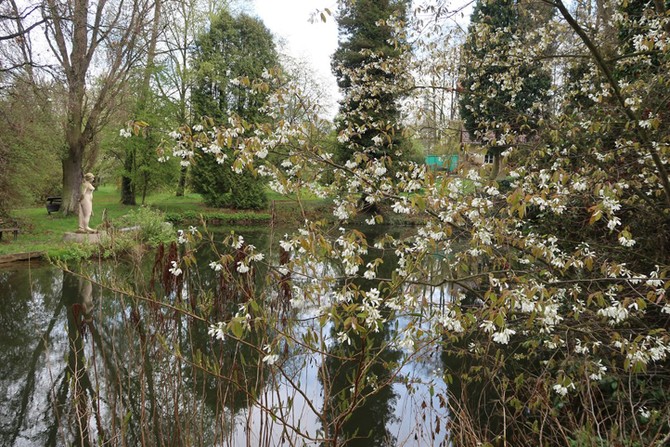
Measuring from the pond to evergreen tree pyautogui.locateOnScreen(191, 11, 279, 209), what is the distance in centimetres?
1427

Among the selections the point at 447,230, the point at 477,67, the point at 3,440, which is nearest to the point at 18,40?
the point at 3,440

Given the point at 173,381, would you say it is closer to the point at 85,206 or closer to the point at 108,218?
the point at 108,218

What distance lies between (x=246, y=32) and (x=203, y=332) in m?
20.2

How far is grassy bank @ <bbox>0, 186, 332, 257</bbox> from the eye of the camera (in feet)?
38.9

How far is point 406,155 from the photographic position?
2078 cm

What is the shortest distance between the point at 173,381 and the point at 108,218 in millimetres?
5683

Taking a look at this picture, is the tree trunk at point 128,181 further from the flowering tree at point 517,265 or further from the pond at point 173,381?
the flowering tree at point 517,265

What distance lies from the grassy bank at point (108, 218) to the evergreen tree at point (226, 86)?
3.04 feet

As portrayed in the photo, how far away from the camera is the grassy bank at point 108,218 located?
11.9 m

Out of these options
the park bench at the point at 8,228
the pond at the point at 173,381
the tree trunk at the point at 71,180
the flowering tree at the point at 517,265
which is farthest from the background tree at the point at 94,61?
the flowering tree at the point at 517,265

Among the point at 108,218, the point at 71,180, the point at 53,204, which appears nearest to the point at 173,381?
the point at 108,218

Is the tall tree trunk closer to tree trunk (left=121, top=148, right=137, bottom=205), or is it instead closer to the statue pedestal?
tree trunk (left=121, top=148, right=137, bottom=205)

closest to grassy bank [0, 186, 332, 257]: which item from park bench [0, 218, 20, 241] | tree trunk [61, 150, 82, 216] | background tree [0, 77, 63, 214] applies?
park bench [0, 218, 20, 241]

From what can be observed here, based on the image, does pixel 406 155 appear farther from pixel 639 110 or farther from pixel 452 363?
pixel 639 110
